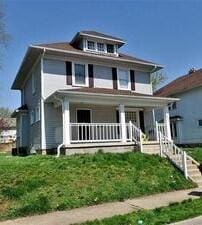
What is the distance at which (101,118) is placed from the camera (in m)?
20.0

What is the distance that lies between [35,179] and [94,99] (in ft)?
24.7

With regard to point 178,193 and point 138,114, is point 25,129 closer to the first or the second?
point 138,114

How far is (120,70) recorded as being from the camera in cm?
2108

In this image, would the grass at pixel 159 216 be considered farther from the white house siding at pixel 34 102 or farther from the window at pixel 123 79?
the window at pixel 123 79

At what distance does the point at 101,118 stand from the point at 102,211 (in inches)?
467

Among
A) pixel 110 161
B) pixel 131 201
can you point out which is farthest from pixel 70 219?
pixel 110 161

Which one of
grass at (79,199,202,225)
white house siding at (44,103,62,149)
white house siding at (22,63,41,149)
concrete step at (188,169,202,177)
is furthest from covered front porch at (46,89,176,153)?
grass at (79,199,202,225)

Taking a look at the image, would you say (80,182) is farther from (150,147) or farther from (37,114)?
(37,114)

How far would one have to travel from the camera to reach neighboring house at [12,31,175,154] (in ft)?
56.1

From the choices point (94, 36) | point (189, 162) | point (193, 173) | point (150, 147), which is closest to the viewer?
point (193, 173)

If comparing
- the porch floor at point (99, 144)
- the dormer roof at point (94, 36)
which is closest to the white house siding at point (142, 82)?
the dormer roof at point (94, 36)

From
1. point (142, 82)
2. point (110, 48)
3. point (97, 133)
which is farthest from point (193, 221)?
point (110, 48)

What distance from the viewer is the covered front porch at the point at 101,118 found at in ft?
53.0

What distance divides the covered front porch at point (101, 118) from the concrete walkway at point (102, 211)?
265 inches
